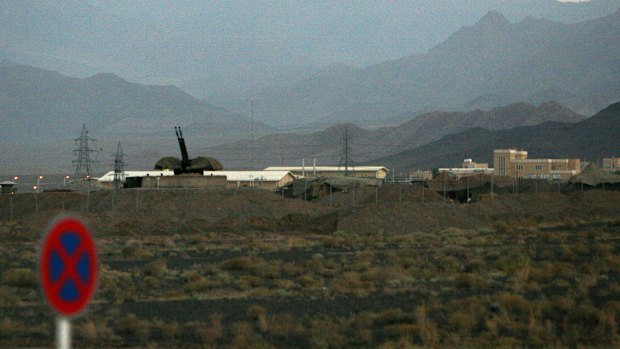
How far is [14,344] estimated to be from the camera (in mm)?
18859

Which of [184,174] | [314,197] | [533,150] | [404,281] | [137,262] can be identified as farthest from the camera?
[533,150]

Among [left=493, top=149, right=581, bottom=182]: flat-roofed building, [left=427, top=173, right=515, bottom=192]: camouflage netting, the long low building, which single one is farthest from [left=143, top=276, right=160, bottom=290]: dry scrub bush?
[left=493, top=149, right=581, bottom=182]: flat-roofed building

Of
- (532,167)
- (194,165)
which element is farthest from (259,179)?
(532,167)

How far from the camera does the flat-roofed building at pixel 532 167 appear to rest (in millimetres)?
118631

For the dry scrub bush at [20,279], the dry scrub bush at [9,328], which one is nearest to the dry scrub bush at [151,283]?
the dry scrub bush at [20,279]

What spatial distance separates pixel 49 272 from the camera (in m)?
8.05

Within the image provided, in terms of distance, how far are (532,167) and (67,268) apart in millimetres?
119537

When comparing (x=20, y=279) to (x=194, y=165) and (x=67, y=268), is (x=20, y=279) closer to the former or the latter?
(x=67, y=268)

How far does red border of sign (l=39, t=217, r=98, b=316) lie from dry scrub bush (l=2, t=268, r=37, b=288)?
72.9ft

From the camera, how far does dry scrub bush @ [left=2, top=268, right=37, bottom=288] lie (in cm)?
2958

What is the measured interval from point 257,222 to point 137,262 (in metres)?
22.1

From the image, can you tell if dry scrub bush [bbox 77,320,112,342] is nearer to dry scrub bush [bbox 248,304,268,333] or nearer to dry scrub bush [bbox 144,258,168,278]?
dry scrub bush [bbox 248,304,268,333]

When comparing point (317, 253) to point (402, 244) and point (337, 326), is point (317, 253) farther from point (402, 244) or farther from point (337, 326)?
point (337, 326)

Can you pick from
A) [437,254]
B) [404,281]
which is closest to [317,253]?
[437,254]
